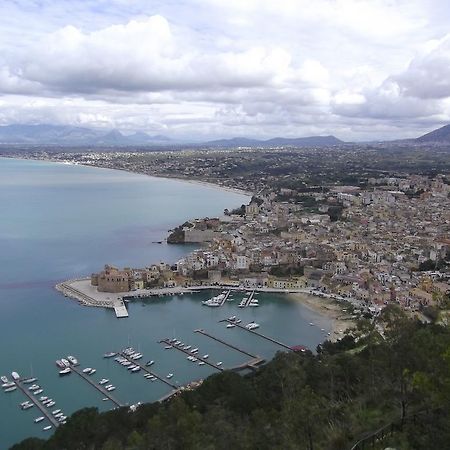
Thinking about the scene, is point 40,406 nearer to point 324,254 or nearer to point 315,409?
point 315,409

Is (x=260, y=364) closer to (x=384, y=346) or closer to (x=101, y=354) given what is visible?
(x=101, y=354)

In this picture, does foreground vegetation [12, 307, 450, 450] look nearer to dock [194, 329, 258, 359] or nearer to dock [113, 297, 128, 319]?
A: dock [194, 329, 258, 359]

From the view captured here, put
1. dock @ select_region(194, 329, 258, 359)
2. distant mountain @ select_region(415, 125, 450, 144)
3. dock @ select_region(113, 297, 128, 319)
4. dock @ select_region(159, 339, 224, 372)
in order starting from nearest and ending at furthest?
dock @ select_region(159, 339, 224, 372), dock @ select_region(194, 329, 258, 359), dock @ select_region(113, 297, 128, 319), distant mountain @ select_region(415, 125, 450, 144)

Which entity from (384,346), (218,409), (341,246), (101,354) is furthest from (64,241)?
(384,346)

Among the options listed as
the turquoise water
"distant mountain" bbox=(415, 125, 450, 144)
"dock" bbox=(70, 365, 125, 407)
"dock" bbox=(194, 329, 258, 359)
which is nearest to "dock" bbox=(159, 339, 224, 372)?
the turquoise water

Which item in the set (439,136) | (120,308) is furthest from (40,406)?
(439,136)

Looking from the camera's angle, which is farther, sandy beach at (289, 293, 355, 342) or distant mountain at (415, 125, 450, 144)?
distant mountain at (415, 125, 450, 144)

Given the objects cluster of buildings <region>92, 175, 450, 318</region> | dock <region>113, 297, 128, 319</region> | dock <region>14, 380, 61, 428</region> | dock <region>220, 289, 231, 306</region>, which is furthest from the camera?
cluster of buildings <region>92, 175, 450, 318</region>
